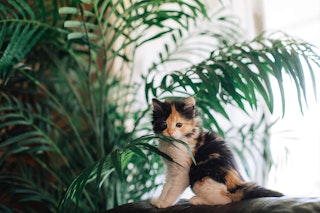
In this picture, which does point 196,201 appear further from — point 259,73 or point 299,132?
point 299,132

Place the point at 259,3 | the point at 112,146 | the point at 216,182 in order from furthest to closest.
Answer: the point at 259,3
the point at 112,146
the point at 216,182

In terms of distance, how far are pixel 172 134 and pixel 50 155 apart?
3.05 feet

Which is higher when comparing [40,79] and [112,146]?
[40,79]

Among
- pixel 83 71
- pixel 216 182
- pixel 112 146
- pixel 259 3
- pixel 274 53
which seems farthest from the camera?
pixel 259 3

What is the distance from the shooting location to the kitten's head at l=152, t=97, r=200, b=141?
3.23ft

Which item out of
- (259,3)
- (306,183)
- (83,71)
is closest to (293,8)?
(259,3)

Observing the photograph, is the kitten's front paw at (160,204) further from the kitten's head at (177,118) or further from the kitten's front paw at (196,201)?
the kitten's head at (177,118)

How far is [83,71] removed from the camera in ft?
5.16

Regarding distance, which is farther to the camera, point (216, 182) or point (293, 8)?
point (293, 8)

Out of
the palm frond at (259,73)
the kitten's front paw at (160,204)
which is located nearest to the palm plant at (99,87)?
the palm frond at (259,73)

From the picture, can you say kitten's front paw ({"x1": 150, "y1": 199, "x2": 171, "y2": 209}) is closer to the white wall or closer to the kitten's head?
the kitten's head

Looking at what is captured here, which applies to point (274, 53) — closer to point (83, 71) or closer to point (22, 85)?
point (83, 71)

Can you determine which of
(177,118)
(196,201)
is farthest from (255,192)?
(177,118)

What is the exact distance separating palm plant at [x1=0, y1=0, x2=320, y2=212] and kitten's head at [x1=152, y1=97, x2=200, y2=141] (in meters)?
0.04
